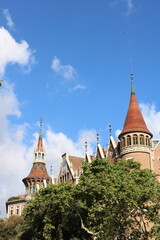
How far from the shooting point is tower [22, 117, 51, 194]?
222 feet

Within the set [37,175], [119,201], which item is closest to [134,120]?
[119,201]

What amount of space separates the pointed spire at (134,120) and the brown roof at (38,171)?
28487 millimetres

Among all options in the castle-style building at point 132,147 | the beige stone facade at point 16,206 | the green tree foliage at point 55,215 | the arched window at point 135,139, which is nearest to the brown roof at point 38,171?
the beige stone facade at point 16,206

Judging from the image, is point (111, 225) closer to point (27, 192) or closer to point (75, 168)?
point (75, 168)

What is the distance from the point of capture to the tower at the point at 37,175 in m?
67.6

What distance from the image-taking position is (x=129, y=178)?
28.7 metres

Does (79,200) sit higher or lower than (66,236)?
higher

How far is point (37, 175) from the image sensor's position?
226ft

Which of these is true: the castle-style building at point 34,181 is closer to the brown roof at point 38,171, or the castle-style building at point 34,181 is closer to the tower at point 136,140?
the brown roof at point 38,171

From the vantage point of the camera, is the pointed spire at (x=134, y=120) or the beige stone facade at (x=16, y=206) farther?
the beige stone facade at (x=16, y=206)

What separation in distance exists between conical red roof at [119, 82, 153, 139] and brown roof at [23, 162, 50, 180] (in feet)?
93.5

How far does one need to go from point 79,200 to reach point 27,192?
40.0 metres

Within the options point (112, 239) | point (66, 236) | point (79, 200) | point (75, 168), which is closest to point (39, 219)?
point (66, 236)

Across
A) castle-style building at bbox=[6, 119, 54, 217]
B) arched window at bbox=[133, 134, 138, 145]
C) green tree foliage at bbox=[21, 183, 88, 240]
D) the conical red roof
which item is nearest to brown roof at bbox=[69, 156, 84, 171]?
castle-style building at bbox=[6, 119, 54, 217]
